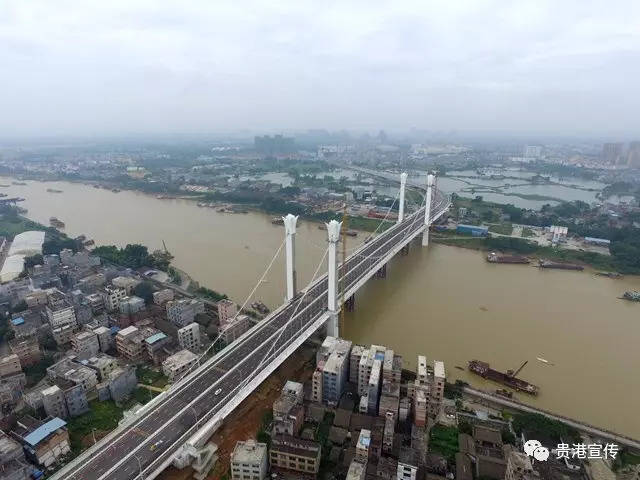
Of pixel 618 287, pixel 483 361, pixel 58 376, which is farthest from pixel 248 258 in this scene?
pixel 618 287

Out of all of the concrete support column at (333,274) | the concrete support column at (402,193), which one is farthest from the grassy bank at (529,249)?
the concrete support column at (333,274)

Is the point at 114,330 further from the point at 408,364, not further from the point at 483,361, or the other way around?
the point at 483,361

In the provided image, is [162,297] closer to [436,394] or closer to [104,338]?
[104,338]

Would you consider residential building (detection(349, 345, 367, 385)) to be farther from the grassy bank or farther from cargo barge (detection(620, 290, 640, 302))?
the grassy bank

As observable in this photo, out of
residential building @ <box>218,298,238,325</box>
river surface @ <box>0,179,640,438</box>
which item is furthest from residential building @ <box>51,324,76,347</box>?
river surface @ <box>0,179,640,438</box>

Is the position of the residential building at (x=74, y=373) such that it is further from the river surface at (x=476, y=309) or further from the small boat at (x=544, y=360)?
the small boat at (x=544, y=360)
